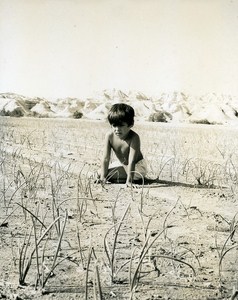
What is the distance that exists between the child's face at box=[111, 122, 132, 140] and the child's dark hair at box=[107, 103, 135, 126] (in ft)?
0.05

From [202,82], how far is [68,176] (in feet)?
2.65

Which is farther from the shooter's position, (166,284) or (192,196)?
(192,196)

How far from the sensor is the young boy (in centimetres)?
197

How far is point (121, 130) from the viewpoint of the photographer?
204cm

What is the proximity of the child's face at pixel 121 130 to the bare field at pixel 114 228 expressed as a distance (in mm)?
289

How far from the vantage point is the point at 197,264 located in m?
1.19

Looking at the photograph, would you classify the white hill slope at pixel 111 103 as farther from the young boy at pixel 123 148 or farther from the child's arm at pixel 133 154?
the child's arm at pixel 133 154

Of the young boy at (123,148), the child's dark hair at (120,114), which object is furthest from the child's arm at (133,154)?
the child's dark hair at (120,114)

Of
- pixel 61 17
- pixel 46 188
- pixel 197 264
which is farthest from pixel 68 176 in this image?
pixel 197 264

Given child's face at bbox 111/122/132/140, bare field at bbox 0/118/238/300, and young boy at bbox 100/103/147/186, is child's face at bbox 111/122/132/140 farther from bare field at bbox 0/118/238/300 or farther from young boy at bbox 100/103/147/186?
bare field at bbox 0/118/238/300

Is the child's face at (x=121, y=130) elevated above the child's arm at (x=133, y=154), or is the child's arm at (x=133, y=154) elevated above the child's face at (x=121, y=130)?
the child's face at (x=121, y=130)

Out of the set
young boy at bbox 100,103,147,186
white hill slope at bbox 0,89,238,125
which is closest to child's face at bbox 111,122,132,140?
young boy at bbox 100,103,147,186

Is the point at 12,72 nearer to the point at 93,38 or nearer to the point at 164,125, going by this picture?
the point at 93,38

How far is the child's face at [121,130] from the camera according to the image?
6.64 ft
